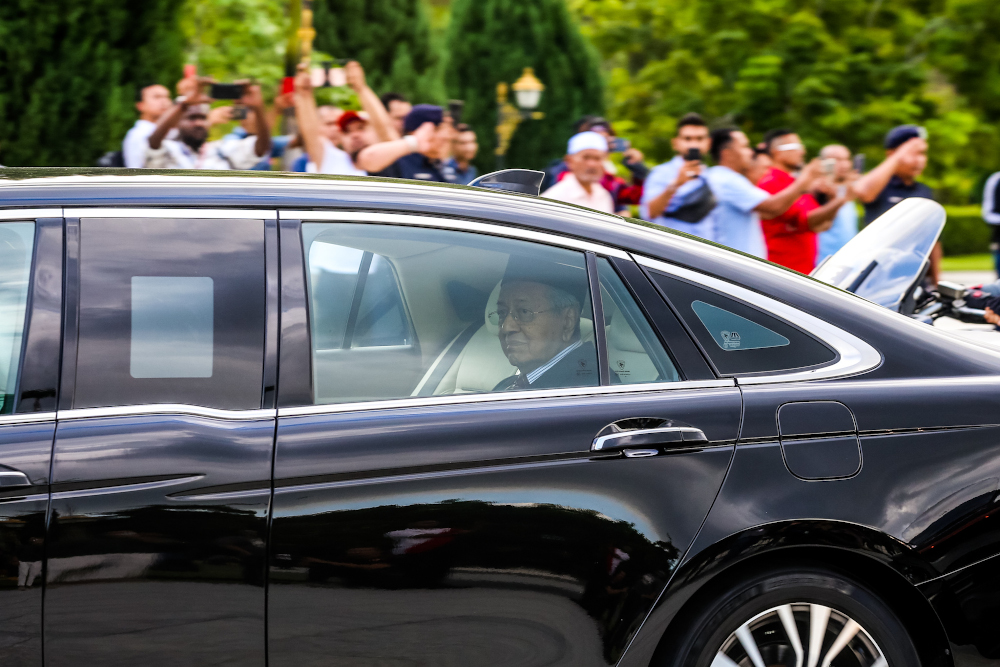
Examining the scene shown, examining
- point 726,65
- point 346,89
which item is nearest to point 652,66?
point 726,65

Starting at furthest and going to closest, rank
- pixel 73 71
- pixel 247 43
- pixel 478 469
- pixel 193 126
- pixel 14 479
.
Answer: pixel 247 43
pixel 73 71
pixel 193 126
pixel 478 469
pixel 14 479

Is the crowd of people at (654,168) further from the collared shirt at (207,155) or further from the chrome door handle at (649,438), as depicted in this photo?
the chrome door handle at (649,438)

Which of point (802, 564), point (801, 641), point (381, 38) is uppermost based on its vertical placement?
point (381, 38)

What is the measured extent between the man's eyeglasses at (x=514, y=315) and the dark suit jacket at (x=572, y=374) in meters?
0.14

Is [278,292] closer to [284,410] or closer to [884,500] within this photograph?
[284,410]

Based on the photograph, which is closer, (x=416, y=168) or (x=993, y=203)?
(x=416, y=168)

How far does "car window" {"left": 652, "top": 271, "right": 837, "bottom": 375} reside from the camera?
2.40 metres

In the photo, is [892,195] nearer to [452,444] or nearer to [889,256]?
[889,256]

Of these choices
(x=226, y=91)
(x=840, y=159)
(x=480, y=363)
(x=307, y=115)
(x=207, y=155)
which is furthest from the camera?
(x=840, y=159)

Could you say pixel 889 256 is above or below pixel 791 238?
above

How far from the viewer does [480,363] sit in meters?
2.43

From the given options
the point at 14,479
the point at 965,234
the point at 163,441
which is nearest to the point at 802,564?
the point at 163,441

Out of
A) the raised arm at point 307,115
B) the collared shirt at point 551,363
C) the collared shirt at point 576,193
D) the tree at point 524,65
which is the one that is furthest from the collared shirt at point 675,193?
the tree at point 524,65

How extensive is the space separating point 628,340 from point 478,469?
18.5 inches
